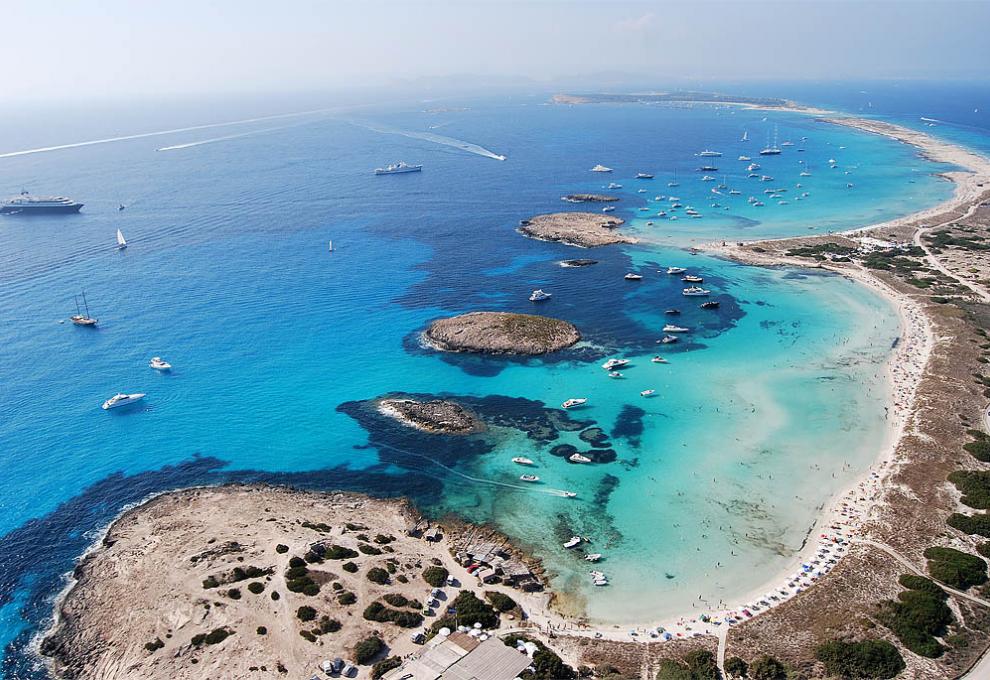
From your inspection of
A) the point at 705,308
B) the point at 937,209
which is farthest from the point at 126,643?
the point at 937,209

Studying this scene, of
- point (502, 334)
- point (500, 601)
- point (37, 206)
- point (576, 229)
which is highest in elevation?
point (37, 206)

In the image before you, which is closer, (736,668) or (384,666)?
(736,668)

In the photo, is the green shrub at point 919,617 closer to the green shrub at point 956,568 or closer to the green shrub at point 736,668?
A: the green shrub at point 956,568

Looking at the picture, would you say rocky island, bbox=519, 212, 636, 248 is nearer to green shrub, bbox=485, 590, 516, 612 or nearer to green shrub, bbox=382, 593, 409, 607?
green shrub, bbox=485, 590, 516, 612

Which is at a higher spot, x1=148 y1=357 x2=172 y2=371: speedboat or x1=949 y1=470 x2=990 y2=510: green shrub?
x1=148 y1=357 x2=172 y2=371: speedboat

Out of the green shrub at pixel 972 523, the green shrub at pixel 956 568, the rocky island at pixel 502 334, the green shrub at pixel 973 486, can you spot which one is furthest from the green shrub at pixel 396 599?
the green shrub at pixel 973 486

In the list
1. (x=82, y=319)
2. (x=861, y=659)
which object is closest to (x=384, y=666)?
(x=861, y=659)

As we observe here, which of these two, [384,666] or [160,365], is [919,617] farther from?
[160,365]

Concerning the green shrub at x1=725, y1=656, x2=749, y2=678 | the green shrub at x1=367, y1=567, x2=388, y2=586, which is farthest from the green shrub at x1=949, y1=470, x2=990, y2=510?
the green shrub at x1=367, y1=567, x2=388, y2=586
